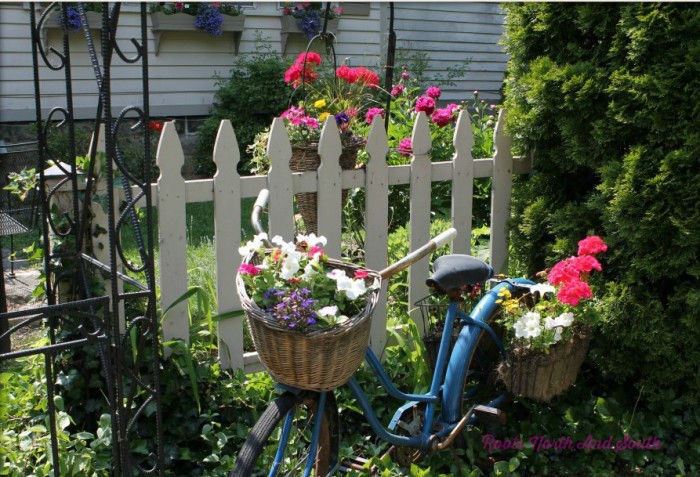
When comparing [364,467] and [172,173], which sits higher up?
[172,173]

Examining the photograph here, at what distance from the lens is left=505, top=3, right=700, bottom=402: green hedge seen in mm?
2738

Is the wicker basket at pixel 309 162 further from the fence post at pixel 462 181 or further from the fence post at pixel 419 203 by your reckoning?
the fence post at pixel 462 181

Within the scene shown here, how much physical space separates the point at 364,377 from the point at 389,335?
294 mm

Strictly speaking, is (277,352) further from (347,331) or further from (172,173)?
(172,173)

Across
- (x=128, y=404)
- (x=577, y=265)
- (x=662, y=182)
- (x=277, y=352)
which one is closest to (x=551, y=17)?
(x=662, y=182)

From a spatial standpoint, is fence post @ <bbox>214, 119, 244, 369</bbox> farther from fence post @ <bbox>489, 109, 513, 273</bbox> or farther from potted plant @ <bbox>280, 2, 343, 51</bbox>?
potted plant @ <bbox>280, 2, 343, 51</bbox>

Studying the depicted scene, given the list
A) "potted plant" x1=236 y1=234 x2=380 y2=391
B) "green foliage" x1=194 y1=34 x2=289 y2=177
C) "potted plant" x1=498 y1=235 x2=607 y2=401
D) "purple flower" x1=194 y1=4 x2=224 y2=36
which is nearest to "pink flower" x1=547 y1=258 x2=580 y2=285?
"potted plant" x1=498 y1=235 x2=607 y2=401

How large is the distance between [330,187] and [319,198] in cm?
7

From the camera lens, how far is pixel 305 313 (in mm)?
1979

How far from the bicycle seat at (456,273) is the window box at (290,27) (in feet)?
21.9

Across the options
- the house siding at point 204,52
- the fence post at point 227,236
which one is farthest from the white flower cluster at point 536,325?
the house siding at point 204,52

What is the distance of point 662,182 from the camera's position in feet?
9.08

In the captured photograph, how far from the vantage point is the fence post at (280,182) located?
2.96m

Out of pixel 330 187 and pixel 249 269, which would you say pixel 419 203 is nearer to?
pixel 330 187
